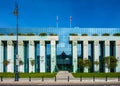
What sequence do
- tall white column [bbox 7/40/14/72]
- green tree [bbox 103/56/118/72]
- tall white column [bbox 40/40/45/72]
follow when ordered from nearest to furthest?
green tree [bbox 103/56/118/72] < tall white column [bbox 7/40/14/72] < tall white column [bbox 40/40/45/72]

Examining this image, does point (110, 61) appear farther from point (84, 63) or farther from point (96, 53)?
point (96, 53)

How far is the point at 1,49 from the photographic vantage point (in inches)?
4119

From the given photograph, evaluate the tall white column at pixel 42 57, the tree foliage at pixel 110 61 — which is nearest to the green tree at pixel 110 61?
the tree foliage at pixel 110 61

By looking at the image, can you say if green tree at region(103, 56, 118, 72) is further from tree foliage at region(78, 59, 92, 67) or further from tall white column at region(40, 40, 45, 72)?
tall white column at region(40, 40, 45, 72)

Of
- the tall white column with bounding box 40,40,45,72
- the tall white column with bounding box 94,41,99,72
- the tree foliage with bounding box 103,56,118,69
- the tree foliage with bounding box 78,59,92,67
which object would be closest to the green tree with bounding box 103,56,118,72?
the tree foliage with bounding box 103,56,118,69

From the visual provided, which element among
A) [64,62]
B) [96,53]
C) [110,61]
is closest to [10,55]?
[64,62]

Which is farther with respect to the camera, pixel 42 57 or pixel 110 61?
pixel 42 57

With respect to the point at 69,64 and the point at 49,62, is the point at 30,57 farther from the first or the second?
the point at 69,64

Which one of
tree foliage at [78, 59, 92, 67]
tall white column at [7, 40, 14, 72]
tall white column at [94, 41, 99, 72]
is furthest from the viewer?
tall white column at [94, 41, 99, 72]

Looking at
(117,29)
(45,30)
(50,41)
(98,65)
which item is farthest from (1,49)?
(117,29)

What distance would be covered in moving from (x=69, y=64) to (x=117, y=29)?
25993 millimetres

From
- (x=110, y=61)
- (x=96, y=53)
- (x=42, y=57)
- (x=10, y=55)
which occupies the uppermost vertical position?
(x=96, y=53)

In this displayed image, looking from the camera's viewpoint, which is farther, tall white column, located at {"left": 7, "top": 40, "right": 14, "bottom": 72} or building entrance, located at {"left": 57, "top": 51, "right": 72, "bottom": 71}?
building entrance, located at {"left": 57, "top": 51, "right": 72, "bottom": 71}

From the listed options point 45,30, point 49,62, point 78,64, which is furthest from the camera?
point 45,30
